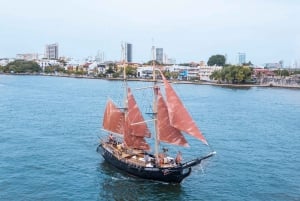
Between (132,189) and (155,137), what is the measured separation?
5.14 metres

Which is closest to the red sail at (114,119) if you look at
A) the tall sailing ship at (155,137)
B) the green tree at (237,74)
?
the tall sailing ship at (155,137)

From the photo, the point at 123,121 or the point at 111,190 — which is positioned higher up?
the point at 123,121

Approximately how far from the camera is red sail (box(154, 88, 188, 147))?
41125mm

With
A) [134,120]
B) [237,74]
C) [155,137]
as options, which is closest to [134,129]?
[134,120]

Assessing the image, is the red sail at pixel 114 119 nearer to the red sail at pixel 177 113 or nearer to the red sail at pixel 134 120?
the red sail at pixel 134 120

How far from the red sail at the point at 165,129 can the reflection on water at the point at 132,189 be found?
384 cm

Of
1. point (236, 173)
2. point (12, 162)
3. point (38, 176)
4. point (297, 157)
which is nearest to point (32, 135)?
point (12, 162)

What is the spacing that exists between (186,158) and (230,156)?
5151 millimetres

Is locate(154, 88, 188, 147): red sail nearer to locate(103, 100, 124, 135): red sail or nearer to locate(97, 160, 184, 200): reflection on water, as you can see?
locate(97, 160, 184, 200): reflection on water

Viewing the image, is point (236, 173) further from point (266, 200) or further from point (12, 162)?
point (12, 162)

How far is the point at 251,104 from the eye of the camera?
112312 mm

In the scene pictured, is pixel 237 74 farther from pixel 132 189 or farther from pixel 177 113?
pixel 132 189

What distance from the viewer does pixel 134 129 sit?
147ft

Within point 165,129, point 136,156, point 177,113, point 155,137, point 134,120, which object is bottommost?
point 136,156
